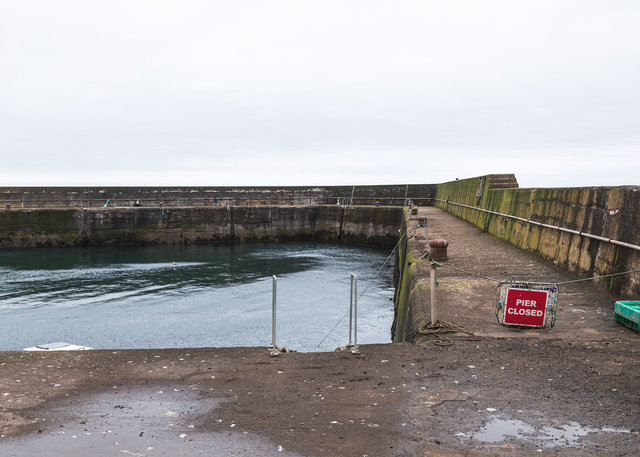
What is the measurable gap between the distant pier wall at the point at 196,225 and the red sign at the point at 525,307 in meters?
29.6

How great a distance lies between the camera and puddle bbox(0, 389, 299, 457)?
382 cm

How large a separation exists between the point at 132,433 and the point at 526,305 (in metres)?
4.78

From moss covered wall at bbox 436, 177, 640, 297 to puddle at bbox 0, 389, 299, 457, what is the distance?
19.6ft

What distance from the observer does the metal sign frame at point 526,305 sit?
662 centimetres

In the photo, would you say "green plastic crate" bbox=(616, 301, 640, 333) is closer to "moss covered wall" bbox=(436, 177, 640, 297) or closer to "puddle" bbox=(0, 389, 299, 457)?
"moss covered wall" bbox=(436, 177, 640, 297)

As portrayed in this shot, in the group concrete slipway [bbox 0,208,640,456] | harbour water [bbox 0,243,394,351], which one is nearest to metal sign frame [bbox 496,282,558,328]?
concrete slipway [bbox 0,208,640,456]

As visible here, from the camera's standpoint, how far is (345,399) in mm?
4680

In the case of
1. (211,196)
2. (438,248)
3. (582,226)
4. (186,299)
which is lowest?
(186,299)

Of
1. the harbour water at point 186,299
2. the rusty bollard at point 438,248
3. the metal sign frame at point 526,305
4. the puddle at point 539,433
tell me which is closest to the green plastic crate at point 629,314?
the metal sign frame at point 526,305

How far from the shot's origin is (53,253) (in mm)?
34844

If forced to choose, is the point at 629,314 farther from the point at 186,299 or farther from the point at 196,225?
the point at 196,225

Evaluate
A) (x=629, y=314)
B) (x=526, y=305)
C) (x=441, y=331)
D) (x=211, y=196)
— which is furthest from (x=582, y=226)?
(x=211, y=196)

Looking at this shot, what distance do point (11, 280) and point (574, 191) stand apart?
77.7 ft

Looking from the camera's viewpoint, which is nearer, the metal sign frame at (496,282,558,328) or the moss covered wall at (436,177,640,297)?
the metal sign frame at (496,282,558,328)
